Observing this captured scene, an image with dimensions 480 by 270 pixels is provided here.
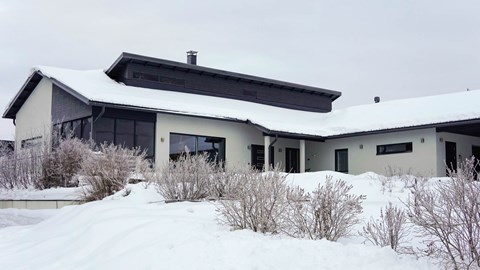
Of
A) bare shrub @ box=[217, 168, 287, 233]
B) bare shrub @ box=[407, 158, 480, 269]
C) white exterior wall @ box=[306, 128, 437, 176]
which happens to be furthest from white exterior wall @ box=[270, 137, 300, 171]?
bare shrub @ box=[407, 158, 480, 269]

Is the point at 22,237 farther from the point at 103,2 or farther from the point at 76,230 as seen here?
the point at 103,2

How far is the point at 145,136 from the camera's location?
61.0 ft

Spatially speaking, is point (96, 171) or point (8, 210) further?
point (8, 210)

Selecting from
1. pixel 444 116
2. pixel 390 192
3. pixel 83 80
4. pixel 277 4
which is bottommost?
pixel 390 192

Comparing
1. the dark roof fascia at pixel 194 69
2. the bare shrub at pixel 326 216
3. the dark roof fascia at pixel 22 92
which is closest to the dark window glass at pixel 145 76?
the dark roof fascia at pixel 194 69

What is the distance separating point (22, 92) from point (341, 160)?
13.0 m

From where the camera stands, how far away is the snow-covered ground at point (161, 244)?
5559mm

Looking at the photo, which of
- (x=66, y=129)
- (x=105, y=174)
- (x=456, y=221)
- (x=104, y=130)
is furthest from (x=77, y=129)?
(x=456, y=221)

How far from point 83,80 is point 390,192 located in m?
12.3

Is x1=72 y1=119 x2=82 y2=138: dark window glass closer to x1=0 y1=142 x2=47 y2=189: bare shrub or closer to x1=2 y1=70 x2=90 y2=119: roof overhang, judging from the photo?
x1=2 y1=70 x2=90 y2=119: roof overhang

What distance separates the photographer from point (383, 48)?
2309 cm

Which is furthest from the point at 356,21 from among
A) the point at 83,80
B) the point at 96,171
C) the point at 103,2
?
the point at 96,171

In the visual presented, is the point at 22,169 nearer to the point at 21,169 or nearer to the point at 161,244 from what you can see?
the point at 21,169

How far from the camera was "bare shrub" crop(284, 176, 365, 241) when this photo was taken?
6.50 m
